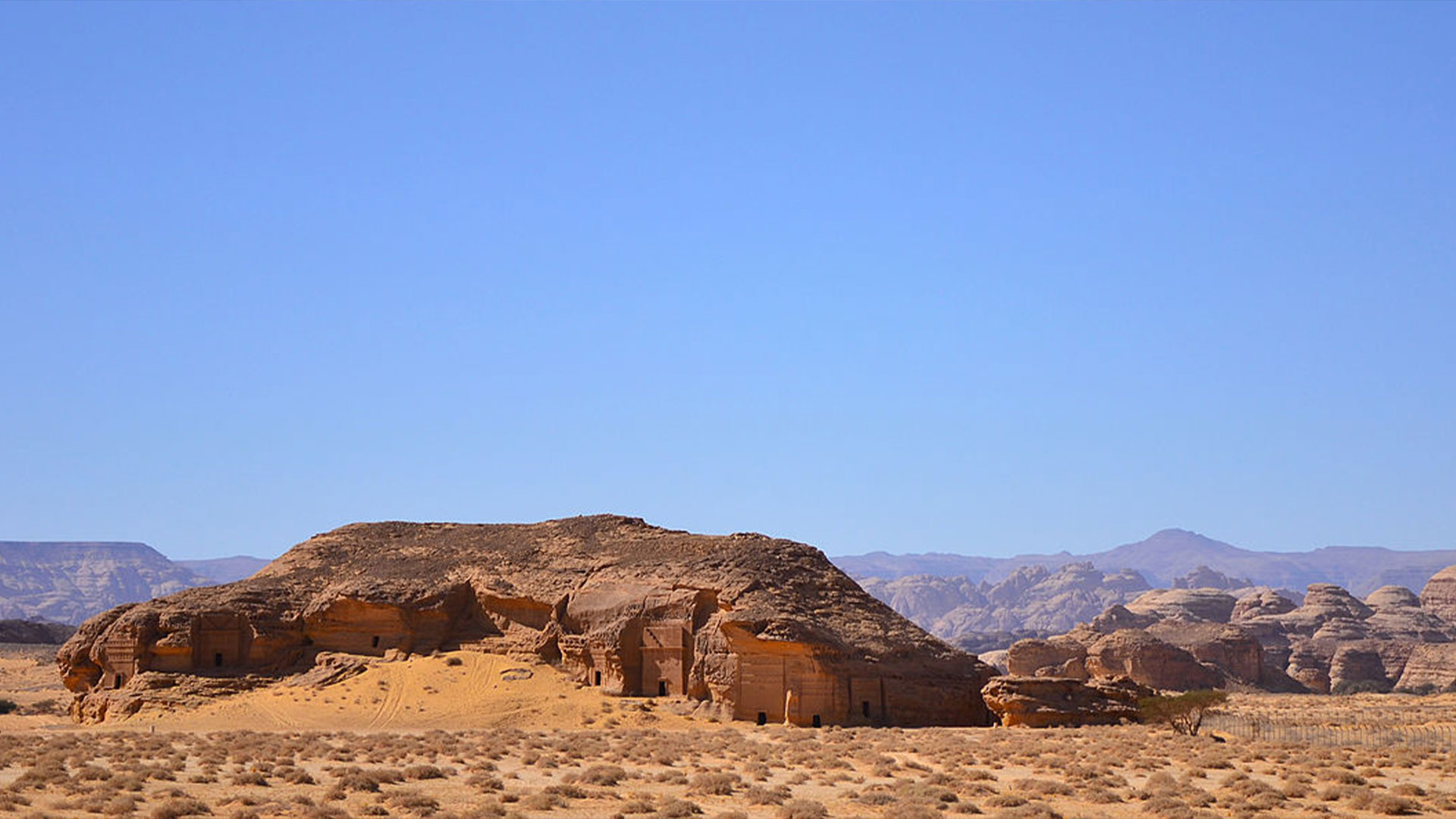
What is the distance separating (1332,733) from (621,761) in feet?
69.1

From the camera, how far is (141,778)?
89.1 feet

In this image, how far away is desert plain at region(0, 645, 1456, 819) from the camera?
81.9 feet

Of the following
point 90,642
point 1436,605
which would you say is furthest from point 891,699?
point 1436,605

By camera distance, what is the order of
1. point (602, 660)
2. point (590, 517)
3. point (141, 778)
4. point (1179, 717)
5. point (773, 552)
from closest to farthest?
point (141, 778), point (1179, 717), point (602, 660), point (773, 552), point (590, 517)

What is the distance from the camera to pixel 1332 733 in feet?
136

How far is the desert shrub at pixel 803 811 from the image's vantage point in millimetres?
23578

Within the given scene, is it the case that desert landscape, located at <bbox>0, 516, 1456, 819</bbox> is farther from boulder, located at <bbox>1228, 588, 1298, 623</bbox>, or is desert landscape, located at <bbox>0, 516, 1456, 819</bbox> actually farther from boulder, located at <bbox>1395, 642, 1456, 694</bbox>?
boulder, located at <bbox>1228, 588, 1298, 623</bbox>

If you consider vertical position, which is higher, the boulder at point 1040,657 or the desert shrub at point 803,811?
the boulder at point 1040,657

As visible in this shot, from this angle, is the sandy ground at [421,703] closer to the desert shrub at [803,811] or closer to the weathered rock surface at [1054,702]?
the weathered rock surface at [1054,702]

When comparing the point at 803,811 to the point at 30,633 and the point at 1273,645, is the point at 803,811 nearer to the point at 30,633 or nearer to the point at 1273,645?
the point at 1273,645

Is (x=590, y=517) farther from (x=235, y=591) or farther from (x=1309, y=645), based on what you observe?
(x=1309, y=645)

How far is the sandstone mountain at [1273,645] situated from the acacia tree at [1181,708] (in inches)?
554

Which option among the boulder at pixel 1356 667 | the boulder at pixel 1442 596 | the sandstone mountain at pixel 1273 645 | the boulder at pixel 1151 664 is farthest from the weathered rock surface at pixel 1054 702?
the boulder at pixel 1442 596

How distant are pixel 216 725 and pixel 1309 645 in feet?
233
